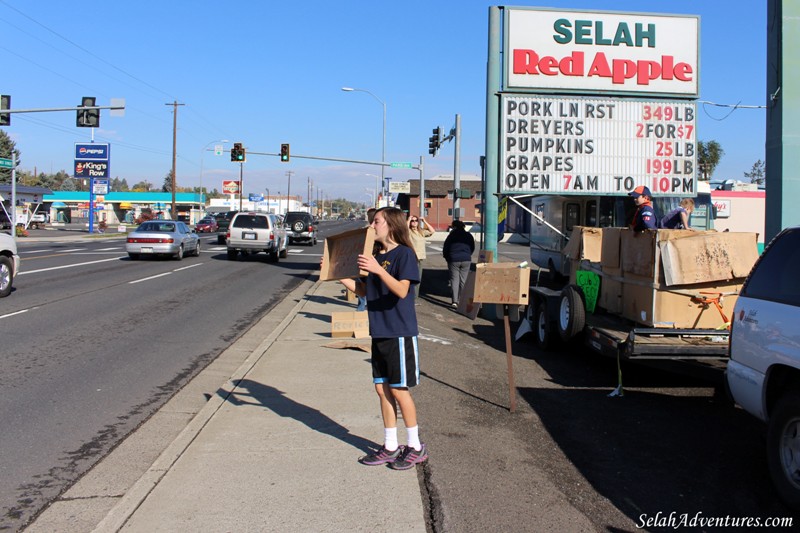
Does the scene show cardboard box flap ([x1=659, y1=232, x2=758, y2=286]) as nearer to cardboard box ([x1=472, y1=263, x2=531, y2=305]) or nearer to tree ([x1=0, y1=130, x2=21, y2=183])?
cardboard box ([x1=472, y1=263, x2=531, y2=305])

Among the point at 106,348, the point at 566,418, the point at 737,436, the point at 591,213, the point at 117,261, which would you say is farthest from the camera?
the point at 117,261

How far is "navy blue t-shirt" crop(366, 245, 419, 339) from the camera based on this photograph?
4.79m

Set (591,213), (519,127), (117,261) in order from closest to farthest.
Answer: (519,127), (591,213), (117,261)

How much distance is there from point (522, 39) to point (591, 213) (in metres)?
4.53

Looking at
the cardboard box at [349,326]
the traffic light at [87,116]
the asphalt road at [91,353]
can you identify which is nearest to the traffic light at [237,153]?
the traffic light at [87,116]

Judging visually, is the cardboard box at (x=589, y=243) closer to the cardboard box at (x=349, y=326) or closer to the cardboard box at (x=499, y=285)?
the cardboard box at (x=499, y=285)

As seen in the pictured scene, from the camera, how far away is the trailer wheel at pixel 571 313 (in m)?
8.45

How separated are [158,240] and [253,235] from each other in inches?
136

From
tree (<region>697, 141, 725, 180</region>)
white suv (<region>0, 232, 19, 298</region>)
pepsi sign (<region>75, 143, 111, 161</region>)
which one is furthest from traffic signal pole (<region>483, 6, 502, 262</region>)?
pepsi sign (<region>75, 143, 111, 161</region>)

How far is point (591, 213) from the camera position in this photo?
1578 centimetres

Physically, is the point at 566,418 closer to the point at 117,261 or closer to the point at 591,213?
the point at 591,213

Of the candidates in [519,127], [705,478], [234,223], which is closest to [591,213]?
[519,127]

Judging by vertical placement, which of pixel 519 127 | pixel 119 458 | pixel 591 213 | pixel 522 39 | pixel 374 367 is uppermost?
pixel 522 39

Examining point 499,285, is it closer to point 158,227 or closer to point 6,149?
point 158,227
